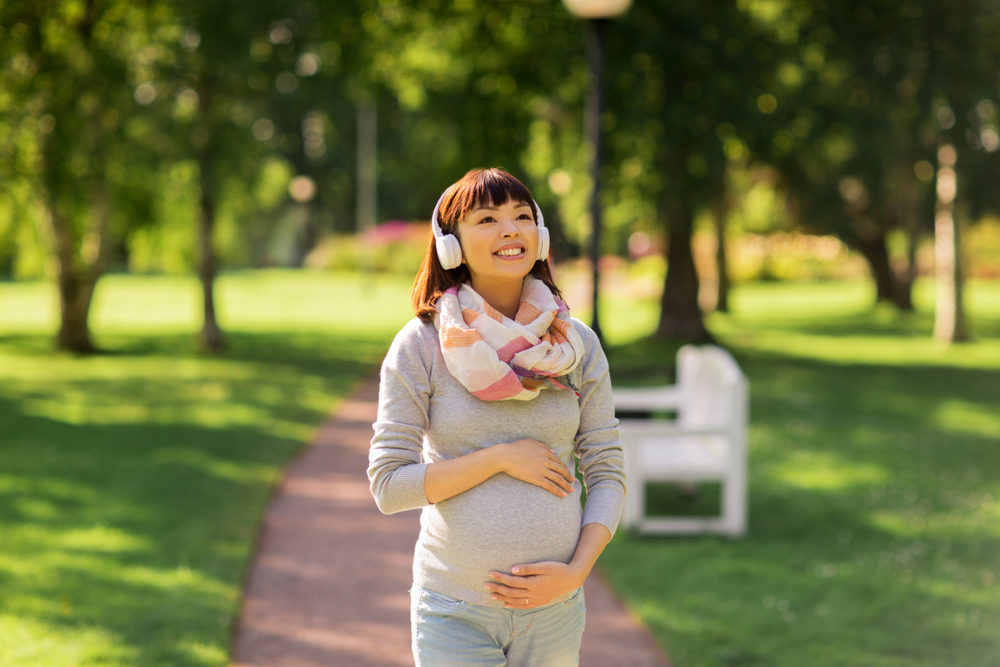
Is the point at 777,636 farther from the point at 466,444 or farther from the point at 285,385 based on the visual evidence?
the point at 285,385

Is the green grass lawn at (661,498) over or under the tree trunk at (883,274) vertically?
under

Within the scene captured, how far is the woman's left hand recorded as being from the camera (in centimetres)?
213

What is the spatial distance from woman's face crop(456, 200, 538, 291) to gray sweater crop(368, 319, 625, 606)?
0.66 feet

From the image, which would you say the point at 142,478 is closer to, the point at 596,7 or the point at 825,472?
the point at 596,7

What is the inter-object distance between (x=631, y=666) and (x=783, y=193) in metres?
20.4

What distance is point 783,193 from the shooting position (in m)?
23.1

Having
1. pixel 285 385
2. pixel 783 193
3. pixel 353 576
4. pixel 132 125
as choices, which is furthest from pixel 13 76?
pixel 783 193

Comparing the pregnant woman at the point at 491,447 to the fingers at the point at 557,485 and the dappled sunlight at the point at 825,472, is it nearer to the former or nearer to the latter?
the fingers at the point at 557,485

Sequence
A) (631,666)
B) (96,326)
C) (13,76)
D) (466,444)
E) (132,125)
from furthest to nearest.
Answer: (96,326), (132,125), (13,76), (631,666), (466,444)

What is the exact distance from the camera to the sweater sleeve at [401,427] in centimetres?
215

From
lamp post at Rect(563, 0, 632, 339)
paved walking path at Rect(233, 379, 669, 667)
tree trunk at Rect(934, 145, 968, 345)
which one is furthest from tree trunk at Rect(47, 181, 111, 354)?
tree trunk at Rect(934, 145, 968, 345)

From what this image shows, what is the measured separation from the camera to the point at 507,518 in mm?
2166

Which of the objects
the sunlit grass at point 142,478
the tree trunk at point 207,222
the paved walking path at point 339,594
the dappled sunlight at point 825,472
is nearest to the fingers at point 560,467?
the paved walking path at point 339,594

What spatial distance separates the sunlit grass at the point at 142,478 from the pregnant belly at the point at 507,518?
2.53 m
